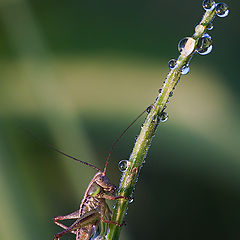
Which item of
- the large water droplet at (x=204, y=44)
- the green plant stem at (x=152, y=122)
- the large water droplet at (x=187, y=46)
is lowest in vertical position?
the green plant stem at (x=152, y=122)

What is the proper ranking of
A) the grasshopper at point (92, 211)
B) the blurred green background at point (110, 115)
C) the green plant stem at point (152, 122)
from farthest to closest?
1. the blurred green background at point (110, 115)
2. the grasshopper at point (92, 211)
3. the green plant stem at point (152, 122)

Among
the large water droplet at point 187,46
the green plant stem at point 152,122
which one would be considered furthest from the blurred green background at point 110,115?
the large water droplet at point 187,46

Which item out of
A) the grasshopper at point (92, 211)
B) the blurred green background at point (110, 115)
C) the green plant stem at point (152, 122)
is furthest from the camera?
the blurred green background at point (110, 115)

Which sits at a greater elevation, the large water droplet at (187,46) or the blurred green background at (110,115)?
the blurred green background at (110,115)

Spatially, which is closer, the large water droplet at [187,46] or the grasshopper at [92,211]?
the large water droplet at [187,46]

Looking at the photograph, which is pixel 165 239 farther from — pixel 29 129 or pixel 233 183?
pixel 29 129

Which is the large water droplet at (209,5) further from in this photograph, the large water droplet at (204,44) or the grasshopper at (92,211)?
the grasshopper at (92,211)

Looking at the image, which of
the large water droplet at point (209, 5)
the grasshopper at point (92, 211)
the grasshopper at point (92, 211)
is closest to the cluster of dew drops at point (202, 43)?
the large water droplet at point (209, 5)
